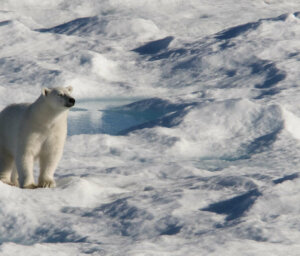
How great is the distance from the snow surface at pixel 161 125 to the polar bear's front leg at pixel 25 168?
0.63 feet

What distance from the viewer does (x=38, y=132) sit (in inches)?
184

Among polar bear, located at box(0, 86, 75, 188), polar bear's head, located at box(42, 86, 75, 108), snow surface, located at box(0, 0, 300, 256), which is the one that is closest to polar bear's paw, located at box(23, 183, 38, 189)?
polar bear, located at box(0, 86, 75, 188)

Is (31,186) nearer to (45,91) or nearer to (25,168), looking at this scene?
(25,168)

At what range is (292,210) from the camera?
421cm

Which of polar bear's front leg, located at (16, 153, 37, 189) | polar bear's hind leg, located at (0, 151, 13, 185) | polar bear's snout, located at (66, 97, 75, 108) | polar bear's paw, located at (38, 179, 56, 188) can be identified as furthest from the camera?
polar bear's hind leg, located at (0, 151, 13, 185)

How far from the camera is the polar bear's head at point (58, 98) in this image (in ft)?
14.8

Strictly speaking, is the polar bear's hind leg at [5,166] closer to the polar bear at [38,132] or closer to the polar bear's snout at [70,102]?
the polar bear at [38,132]

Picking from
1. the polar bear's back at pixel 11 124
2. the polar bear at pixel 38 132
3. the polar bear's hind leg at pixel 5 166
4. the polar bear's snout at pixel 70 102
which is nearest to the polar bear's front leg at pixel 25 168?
the polar bear at pixel 38 132

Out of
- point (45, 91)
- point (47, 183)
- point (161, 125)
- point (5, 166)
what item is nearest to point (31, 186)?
point (47, 183)

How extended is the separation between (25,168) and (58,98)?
1.95ft

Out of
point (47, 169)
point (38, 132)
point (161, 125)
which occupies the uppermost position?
point (38, 132)

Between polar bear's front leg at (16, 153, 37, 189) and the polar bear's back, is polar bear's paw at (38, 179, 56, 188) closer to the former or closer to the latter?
polar bear's front leg at (16, 153, 37, 189)

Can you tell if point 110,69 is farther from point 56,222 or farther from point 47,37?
point 56,222

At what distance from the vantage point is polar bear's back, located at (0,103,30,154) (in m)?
4.78
